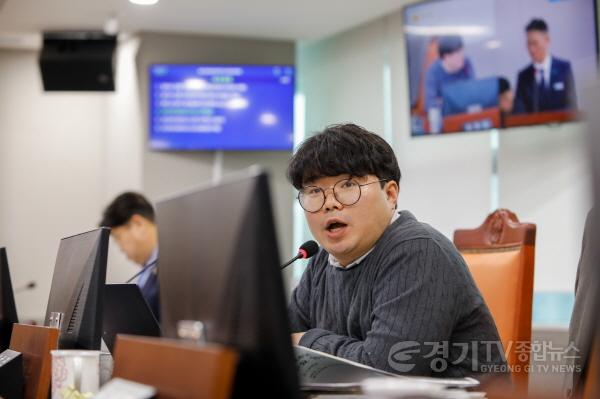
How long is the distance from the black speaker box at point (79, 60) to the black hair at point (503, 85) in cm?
243

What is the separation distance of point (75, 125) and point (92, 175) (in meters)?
0.39

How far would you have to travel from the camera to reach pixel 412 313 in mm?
1658

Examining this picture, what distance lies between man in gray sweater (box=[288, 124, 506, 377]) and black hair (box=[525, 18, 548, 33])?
7.49 ft

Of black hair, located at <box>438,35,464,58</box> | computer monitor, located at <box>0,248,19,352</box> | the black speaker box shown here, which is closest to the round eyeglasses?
computer monitor, located at <box>0,248,19,352</box>

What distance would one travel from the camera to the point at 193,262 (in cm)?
104

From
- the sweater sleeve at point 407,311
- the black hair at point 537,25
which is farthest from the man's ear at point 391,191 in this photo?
the black hair at point 537,25

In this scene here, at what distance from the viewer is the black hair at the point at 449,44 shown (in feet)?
14.0

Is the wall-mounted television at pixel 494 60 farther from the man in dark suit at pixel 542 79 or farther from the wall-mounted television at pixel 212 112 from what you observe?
the wall-mounted television at pixel 212 112

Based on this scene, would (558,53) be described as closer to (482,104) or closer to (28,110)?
(482,104)

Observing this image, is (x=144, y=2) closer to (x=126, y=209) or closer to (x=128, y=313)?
(x=126, y=209)

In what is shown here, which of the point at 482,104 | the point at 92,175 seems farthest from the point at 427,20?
the point at 92,175

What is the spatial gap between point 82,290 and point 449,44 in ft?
10.6

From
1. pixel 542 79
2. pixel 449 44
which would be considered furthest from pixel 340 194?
pixel 449 44

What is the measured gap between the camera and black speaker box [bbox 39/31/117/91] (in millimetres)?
5156
